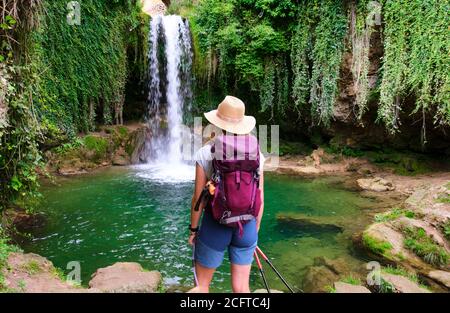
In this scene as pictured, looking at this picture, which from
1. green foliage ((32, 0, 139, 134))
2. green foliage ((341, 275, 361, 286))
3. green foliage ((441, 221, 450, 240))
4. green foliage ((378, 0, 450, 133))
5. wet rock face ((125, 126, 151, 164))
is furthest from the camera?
wet rock face ((125, 126, 151, 164))

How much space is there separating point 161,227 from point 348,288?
12.8 ft

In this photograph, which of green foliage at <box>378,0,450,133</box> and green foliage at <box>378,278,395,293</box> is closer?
green foliage at <box>378,278,395,293</box>

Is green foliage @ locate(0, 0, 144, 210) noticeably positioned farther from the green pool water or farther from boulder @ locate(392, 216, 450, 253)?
boulder @ locate(392, 216, 450, 253)

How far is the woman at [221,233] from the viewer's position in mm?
2928

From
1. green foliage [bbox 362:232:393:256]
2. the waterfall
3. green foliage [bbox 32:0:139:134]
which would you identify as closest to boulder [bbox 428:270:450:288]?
green foliage [bbox 362:232:393:256]

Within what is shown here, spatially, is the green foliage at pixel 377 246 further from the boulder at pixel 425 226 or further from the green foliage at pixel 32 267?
the green foliage at pixel 32 267

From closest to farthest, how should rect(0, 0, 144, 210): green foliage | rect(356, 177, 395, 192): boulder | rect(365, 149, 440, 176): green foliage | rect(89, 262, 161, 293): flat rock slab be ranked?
rect(89, 262, 161, 293): flat rock slab
rect(0, 0, 144, 210): green foliage
rect(356, 177, 395, 192): boulder
rect(365, 149, 440, 176): green foliage

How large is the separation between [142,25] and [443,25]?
400 inches

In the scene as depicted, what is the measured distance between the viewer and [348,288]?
4.57m

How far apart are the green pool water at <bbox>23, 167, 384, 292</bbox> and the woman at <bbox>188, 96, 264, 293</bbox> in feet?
6.70

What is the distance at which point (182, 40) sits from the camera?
1508 centimetres

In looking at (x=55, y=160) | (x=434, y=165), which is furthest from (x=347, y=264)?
(x=55, y=160)

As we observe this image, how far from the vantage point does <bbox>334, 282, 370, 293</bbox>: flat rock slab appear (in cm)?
448

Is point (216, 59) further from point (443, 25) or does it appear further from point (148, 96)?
point (443, 25)
